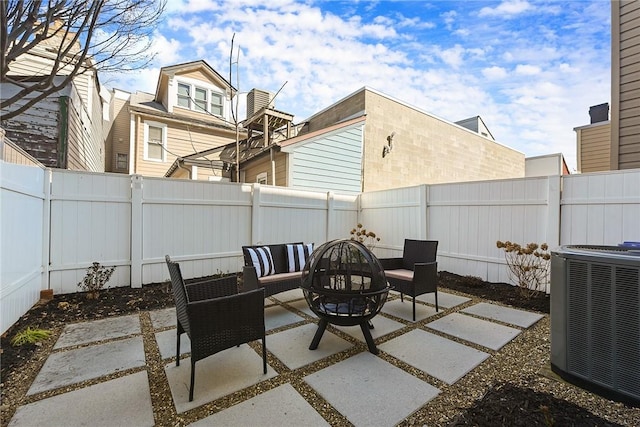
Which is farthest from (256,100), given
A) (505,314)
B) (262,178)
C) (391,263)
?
(505,314)

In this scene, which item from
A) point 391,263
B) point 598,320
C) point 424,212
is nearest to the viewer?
point 598,320

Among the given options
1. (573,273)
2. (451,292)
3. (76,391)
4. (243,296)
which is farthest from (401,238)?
(76,391)

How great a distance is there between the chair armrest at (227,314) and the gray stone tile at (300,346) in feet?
1.66

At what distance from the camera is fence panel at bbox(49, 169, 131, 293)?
14.7ft

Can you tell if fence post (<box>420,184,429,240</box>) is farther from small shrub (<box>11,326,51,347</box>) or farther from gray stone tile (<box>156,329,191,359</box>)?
small shrub (<box>11,326,51,347</box>)

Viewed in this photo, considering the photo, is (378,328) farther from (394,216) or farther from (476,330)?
(394,216)

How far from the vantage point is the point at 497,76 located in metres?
6.79

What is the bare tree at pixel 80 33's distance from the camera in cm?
352

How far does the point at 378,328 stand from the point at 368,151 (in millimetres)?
7018

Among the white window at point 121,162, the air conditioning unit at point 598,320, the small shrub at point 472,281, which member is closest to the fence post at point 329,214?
the small shrub at point 472,281

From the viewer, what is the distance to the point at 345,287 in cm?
298

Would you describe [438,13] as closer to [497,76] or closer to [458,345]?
[497,76]

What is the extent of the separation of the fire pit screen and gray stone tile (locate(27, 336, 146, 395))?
1.79 meters

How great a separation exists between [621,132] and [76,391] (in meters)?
8.01
